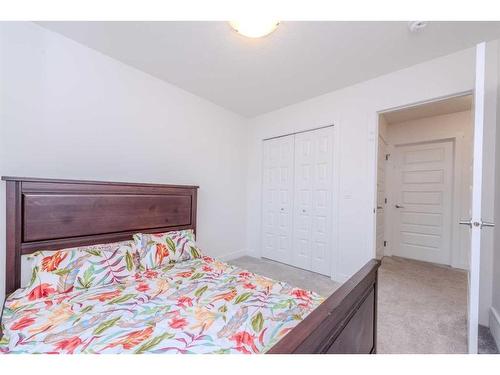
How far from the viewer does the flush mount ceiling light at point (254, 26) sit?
5.30ft

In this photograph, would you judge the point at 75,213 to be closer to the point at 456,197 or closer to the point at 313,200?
the point at 313,200

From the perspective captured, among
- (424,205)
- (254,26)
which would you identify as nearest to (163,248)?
(254,26)

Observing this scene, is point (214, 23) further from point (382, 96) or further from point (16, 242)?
point (16, 242)

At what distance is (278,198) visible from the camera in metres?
3.62

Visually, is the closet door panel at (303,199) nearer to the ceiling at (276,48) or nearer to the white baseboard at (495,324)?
the ceiling at (276,48)

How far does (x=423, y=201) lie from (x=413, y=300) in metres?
2.21

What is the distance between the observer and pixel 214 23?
178 cm

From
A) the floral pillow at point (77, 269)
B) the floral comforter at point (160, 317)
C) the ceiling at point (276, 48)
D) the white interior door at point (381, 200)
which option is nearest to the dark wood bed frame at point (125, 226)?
the floral pillow at point (77, 269)

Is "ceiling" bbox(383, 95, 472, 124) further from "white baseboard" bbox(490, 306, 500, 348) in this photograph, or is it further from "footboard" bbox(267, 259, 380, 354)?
"footboard" bbox(267, 259, 380, 354)

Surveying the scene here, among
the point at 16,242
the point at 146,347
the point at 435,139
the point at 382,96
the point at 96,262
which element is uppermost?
the point at 382,96

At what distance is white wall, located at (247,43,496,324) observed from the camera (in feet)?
7.23
